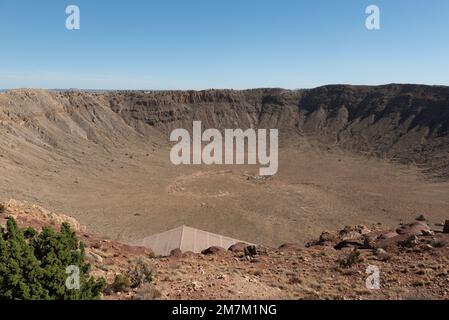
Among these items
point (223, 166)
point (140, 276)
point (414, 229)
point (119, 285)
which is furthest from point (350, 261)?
point (223, 166)

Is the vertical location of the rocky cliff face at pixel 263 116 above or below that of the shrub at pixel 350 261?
above

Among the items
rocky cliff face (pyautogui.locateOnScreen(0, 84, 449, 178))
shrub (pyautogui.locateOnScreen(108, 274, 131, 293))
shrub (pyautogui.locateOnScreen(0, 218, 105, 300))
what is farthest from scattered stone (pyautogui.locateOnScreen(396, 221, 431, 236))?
rocky cliff face (pyautogui.locateOnScreen(0, 84, 449, 178))

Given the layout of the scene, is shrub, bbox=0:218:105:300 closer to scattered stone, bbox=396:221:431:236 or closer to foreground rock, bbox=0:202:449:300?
foreground rock, bbox=0:202:449:300

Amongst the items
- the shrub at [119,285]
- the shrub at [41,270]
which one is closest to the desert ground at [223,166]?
the shrub at [119,285]

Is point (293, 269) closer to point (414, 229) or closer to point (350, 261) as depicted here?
point (350, 261)

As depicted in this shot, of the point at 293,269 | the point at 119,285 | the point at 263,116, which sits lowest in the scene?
the point at 293,269

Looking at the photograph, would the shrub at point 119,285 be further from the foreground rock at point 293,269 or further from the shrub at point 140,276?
the shrub at point 140,276
